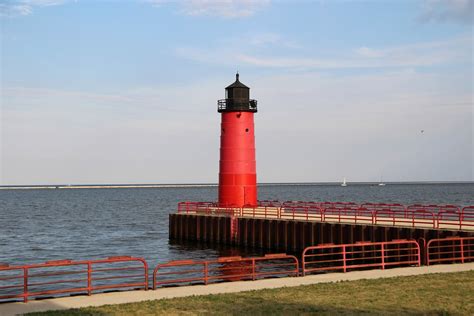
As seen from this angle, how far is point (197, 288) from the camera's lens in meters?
19.5

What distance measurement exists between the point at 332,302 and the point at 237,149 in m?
33.4

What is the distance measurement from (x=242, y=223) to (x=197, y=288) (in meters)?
26.3

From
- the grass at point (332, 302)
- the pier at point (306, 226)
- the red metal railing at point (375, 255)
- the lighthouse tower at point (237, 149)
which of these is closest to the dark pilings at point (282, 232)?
the pier at point (306, 226)

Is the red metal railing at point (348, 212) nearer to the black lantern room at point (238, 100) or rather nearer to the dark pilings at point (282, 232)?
the dark pilings at point (282, 232)

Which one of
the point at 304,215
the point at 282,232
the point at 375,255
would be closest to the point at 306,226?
the point at 282,232

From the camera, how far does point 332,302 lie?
666 inches

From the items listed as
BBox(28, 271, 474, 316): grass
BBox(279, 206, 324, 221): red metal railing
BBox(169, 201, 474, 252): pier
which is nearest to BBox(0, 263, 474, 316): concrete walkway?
BBox(28, 271, 474, 316): grass

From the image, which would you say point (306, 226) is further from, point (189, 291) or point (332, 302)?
point (332, 302)

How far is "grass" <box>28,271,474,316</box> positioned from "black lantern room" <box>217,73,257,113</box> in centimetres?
3156

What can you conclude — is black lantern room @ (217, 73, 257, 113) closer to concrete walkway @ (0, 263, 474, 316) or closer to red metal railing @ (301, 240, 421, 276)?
red metal railing @ (301, 240, 421, 276)

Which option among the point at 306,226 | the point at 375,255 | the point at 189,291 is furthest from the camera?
the point at 306,226

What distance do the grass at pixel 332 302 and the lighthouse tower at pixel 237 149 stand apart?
30543 millimetres

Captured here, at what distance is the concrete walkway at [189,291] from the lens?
55.8 feet

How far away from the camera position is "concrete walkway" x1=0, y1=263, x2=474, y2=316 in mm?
17000
